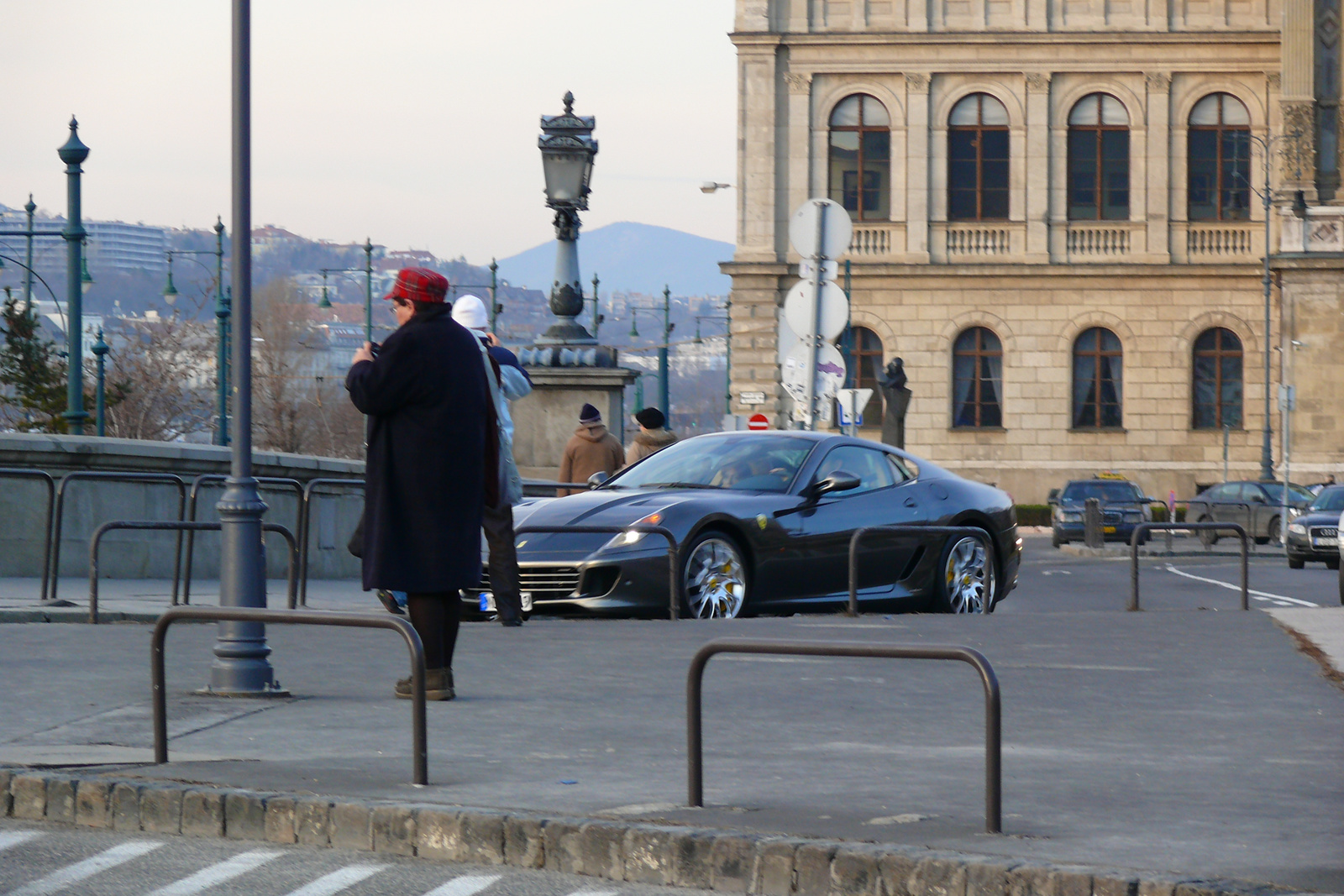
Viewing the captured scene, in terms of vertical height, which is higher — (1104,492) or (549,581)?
(549,581)

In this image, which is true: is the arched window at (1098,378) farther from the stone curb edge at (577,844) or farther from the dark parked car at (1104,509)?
the stone curb edge at (577,844)

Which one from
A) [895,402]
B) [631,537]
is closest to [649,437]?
[631,537]

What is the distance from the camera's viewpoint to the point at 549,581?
13094 millimetres

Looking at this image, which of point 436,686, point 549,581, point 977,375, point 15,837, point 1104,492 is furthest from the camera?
point 977,375

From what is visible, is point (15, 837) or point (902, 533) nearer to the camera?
point (15, 837)

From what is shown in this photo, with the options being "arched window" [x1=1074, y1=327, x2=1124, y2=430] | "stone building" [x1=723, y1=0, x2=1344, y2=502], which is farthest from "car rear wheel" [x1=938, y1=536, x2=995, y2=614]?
"arched window" [x1=1074, y1=327, x2=1124, y2=430]

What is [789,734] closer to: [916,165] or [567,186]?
[567,186]

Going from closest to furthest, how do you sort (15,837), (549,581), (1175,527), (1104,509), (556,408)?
(15,837), (549,581), (1175,527), (556,408), (1104,509)

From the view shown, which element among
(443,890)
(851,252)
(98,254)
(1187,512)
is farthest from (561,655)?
(98,254)

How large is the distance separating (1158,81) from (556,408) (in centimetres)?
3656

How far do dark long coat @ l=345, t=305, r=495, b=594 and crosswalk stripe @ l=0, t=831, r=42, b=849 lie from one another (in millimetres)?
2251

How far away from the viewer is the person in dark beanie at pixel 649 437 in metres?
17.0

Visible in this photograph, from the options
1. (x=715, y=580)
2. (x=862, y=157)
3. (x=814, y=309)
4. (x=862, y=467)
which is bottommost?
(x=715, y=580)

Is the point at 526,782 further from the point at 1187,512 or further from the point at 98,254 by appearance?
the point at 98,254
